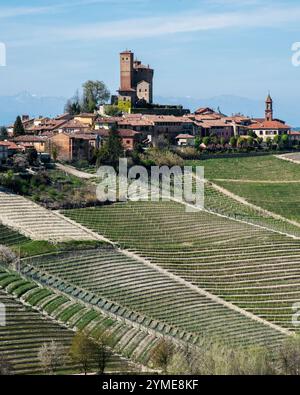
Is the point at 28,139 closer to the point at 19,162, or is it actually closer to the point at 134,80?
the point at 19,162

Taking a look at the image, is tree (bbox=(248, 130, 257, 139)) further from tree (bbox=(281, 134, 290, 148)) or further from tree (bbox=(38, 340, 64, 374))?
tree (bbox=(38, 340, 64, 374))

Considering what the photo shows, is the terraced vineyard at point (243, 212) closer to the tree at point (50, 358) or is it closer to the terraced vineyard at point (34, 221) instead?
the terraced vineyard at point (34, 221)

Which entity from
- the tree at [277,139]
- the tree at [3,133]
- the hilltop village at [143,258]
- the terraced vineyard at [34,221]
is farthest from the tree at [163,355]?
the tree at [277,139]

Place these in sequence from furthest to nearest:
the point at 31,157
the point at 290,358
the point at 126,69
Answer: the point at 126,69, the point at 31,157, the point at 290,358

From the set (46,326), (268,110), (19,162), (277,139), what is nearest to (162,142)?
(277,139)
